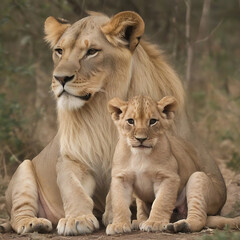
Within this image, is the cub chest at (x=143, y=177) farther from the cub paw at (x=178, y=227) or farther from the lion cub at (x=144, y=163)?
the cub paw at (x=178, y=227)

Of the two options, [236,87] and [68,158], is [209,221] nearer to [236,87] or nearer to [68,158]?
[68,158]

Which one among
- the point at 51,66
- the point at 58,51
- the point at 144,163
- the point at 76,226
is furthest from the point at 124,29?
the point at 51,66

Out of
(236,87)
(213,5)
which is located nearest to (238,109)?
(236,87)

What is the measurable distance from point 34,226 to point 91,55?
1138 millimetres

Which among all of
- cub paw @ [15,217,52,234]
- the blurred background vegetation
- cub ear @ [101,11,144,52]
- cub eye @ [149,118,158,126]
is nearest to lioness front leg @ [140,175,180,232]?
cub eye @ [149,118,158,126]

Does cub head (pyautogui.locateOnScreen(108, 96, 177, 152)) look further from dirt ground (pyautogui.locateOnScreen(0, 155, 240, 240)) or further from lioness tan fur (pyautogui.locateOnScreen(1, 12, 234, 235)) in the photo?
dirt ground (pyautogui.locateOnScreen(0, 155, 240, 240))

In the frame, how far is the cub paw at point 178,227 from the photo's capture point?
4.59 metres

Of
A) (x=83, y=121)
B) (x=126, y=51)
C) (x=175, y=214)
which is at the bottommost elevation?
(x=175, y=214)

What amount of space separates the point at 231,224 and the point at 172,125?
82cm

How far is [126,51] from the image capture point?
17.1 feet

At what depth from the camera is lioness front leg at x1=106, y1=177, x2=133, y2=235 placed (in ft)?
15.4

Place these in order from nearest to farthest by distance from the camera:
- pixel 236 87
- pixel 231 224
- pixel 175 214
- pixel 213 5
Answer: pixel 231 224 < pixel 175 214 < pixel 236 87 < pixel 213 5

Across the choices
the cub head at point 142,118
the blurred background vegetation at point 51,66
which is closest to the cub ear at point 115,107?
the cub head at point 142,118

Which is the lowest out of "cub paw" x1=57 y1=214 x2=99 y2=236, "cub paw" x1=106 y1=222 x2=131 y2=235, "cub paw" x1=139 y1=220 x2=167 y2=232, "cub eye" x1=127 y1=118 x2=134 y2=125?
"cub paw" x1=57 y1=214 x2=99 y2=236
